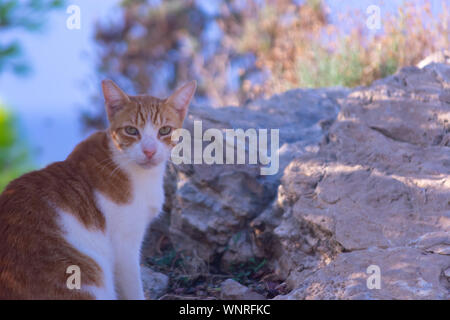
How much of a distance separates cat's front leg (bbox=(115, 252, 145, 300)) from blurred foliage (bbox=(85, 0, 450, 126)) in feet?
13.4

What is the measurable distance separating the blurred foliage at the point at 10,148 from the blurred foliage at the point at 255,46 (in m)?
3.43

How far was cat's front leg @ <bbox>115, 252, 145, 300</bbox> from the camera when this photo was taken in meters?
2.69

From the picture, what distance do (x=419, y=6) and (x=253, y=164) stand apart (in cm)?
338

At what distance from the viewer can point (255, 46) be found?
33.6ft

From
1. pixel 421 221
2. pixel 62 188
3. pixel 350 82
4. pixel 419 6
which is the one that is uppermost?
pixel 419 6

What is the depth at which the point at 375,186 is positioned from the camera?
291 centimetres

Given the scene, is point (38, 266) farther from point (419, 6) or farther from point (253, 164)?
point (419, 6)

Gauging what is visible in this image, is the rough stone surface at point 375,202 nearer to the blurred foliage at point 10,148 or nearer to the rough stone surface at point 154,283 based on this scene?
the rough stone surface at point 154,283

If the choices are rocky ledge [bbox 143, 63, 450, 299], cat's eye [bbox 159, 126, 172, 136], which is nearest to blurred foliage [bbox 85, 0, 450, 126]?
rocky ledge [bbox 143, 63, 450, 299]

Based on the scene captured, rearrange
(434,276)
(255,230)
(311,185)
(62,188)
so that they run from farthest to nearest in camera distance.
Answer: (255,230)
(311,185)
(62,188)
(434,276)
